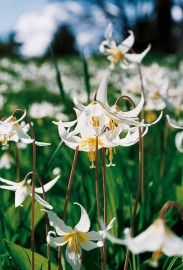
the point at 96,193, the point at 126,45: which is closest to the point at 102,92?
the point at 96,193

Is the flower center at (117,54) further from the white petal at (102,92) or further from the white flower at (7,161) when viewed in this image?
the white petal at (102,92)

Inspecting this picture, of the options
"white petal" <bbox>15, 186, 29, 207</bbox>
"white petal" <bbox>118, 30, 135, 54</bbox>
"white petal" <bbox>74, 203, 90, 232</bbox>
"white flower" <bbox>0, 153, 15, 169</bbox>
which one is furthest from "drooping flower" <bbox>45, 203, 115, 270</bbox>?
"white flower" <bbox>0, 153, 15, 169</bbox>

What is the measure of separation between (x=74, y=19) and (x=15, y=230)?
30.2 meters

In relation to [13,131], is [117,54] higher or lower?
lower

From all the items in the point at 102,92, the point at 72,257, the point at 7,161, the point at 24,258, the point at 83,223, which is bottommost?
the point at 7,161

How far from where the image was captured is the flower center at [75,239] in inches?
47.0

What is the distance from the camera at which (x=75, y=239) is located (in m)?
1.21

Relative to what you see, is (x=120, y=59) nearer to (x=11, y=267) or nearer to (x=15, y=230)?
(x=15, y=230)

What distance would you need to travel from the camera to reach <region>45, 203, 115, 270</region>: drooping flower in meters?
1.15

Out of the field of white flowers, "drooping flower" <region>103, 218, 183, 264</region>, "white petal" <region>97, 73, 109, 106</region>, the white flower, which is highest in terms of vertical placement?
"white petal" <region>97, 73, 109, 106</region>

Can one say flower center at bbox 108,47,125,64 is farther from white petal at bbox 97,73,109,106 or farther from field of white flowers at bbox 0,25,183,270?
white petal at bbox 97,73,109,106

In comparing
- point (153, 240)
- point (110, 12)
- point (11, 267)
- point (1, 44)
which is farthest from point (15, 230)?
point (1, 44)

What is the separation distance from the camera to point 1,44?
35812 mm

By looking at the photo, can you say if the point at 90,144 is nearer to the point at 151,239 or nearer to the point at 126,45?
the point at 151,239
